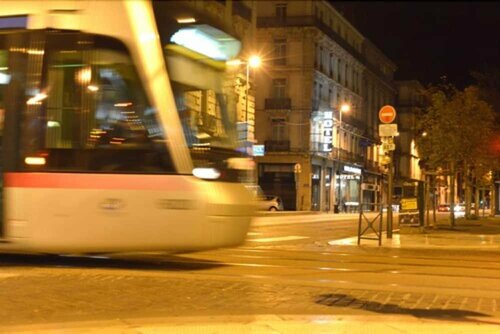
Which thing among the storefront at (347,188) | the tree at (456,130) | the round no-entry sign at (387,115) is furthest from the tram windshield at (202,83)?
the storefront at (347,188)

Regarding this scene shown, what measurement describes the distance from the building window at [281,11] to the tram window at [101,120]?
5351cm

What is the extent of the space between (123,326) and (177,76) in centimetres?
466

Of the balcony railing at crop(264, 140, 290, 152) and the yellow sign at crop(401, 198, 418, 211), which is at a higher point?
the balcony railing at crop(264, 140, 290, 152)

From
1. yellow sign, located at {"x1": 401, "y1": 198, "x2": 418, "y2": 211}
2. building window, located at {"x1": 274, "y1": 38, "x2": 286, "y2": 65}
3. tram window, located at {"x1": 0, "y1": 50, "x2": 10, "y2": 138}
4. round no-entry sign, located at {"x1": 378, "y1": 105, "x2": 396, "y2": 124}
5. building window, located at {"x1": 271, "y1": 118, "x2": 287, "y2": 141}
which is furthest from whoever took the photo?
building window, located at {"x1": 271, "y1": 118, "x2": 287, "y2": 141}

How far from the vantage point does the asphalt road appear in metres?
7.66

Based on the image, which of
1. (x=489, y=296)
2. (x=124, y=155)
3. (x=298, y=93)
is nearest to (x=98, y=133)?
(x=124, y=155)

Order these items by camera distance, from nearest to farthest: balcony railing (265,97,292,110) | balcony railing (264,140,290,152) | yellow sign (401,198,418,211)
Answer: yellow sign (401,198,418,211), balcony railing (264,140,290,152), balcony railing (265,97,292,110)

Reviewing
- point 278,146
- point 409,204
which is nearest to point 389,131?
point 409,204

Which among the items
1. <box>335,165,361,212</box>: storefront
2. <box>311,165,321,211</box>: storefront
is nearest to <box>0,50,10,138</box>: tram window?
<box>311,165,321,211</box>: storefront

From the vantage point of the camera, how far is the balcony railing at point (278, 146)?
61.5 m

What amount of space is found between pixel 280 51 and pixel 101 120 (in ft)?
174

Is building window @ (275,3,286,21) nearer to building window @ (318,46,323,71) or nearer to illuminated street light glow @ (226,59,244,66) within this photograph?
building window @ (318,46,323,71)

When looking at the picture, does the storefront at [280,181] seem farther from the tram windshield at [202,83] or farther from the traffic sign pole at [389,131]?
the tram windshield at [202,83]

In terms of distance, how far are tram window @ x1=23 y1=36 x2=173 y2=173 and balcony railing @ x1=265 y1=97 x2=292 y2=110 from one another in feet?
170
